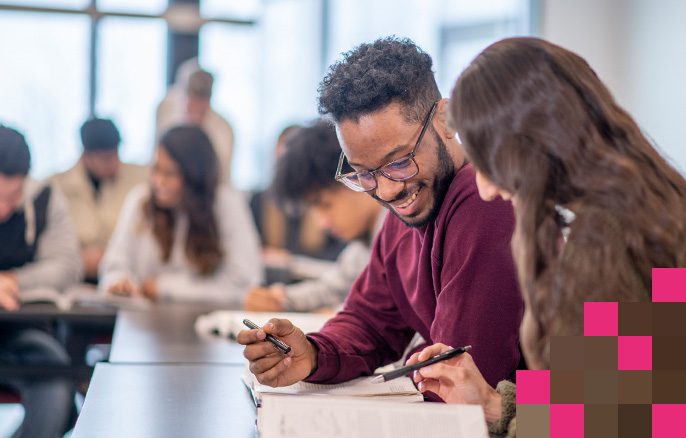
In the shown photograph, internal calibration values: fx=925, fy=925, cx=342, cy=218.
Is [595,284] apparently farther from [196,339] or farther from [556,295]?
[196,339]

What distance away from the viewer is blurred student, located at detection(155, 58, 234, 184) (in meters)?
5.26

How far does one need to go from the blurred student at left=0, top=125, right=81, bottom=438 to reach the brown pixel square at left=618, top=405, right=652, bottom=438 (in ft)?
6.32

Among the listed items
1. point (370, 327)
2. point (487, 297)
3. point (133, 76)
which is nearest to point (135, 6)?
point (133, 76)

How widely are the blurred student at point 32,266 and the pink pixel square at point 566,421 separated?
6.09 ft

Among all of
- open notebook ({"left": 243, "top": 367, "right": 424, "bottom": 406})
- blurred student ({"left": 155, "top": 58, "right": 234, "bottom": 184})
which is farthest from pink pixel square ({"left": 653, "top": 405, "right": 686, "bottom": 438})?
blurred student ({"left": 155, "top": 58, "right": 234, "bottom": 184})

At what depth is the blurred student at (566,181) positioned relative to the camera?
1.13 metres

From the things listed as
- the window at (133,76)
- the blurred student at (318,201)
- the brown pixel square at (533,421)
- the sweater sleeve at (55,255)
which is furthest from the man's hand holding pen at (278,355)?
the window at (133,76)

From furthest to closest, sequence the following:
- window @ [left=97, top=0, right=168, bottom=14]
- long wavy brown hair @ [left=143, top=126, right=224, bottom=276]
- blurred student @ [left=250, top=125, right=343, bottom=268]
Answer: window @ [left=97, top=0, right=168, bottom=14] → blurred student @ [left=250, top=125, right=343, bottom=268] → long wavy brown hair @ [left=143, top=126, right=224, bottom=276]

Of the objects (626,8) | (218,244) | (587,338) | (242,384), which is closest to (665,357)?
(587,338)

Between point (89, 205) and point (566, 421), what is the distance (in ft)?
12.7

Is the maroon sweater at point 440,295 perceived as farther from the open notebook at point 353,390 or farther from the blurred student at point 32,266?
the blurred student at point 32,266

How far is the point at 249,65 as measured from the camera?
634 centimetres

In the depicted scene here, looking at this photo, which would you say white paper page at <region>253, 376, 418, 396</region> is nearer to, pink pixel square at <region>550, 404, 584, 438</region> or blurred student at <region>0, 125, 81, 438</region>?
pink pixel square at <region>550, 404, 584, 438</region>

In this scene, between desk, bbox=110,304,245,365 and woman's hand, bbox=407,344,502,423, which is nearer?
woman's hand, bbox=407,344,502,423
